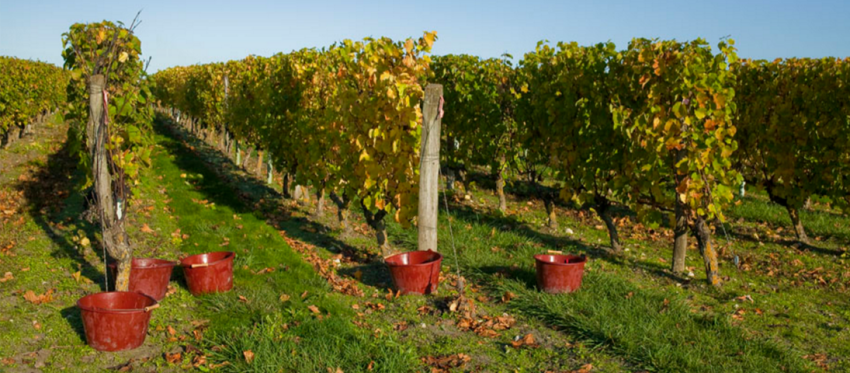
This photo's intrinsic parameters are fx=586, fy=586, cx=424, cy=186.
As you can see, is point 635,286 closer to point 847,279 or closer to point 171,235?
point 847,279

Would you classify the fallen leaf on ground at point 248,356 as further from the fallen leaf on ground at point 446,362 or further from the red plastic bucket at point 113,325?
the fallen leaf on ground at point 446,362

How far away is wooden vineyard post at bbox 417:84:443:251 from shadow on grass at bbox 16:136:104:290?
3.67m

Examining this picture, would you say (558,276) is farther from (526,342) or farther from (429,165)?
(429,165)

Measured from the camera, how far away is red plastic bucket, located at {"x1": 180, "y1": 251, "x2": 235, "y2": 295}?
6.22 metres

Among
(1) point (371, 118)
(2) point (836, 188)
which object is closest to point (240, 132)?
(1) point (371, 118)

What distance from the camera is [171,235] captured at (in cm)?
880

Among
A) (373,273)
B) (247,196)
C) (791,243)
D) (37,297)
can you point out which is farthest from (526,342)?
(247,196)

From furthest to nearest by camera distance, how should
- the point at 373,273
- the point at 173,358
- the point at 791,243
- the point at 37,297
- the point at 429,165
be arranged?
1. the point at 791,243
2. the point at 373,273
3. the point at 429,165
4. the point at 37,297
5. the point at 173,358

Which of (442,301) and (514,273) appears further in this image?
(514,273)

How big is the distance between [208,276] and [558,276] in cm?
374

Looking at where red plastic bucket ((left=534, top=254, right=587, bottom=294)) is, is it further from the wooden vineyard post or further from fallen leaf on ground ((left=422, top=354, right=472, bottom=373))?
fallen leaf on ground ((left=422, top=354, right=472, bottom=373))

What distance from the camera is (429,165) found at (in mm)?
6680

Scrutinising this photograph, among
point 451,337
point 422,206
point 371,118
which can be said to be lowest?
point 451,337

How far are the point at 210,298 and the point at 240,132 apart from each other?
9.86 m
